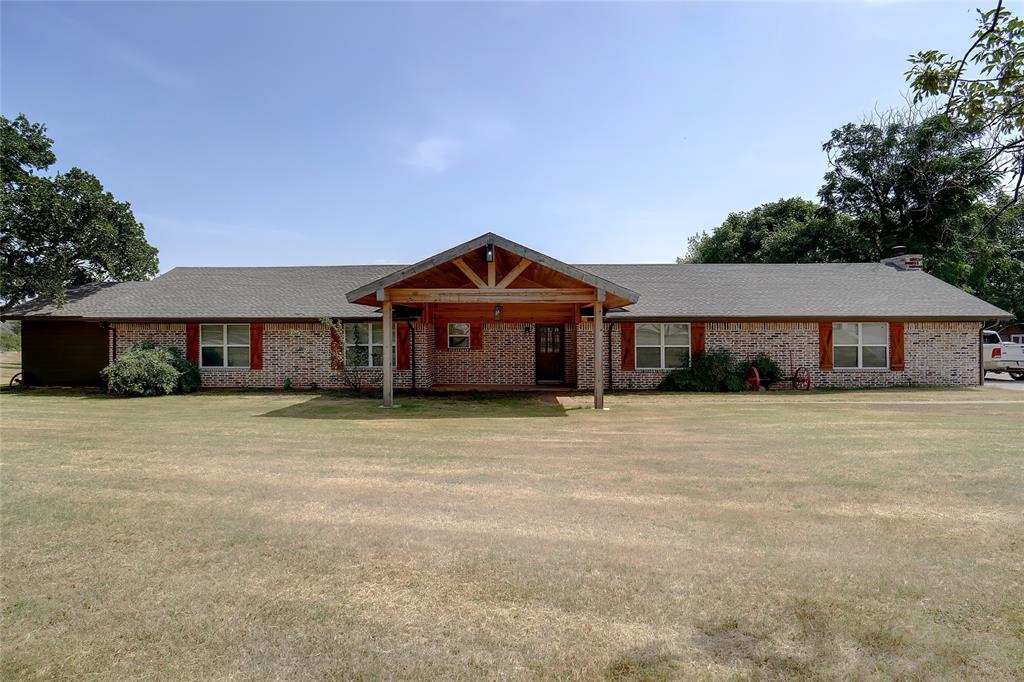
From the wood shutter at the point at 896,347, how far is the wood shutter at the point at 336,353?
16.7m

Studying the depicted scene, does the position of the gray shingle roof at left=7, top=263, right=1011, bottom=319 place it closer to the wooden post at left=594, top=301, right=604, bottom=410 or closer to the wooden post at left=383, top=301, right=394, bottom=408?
the wooden post at left=594, top=301, right=604, bottom=410

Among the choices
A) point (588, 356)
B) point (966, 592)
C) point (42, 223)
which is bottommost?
point (966, 592)

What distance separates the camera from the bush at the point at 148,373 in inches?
642

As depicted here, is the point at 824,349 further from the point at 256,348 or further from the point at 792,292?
the point at 256,348

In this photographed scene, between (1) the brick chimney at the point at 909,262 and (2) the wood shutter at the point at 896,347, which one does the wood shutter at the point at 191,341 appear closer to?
(2) the wood shutter at the point at 896,347

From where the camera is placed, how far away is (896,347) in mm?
18312

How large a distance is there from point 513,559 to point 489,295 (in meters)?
9.00

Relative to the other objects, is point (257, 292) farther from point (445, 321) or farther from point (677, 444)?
point (677, 444)

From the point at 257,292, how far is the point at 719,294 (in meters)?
15.5

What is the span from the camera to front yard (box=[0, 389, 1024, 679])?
3.11m

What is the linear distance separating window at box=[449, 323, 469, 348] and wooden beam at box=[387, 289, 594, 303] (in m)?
5.98

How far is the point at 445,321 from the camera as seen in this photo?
1905cm

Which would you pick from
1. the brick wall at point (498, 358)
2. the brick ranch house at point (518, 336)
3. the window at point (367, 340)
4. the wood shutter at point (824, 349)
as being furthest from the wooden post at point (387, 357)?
the wood shutter at point (824, 349)

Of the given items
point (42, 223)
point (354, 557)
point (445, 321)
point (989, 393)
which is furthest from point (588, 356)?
point (42, 223)
